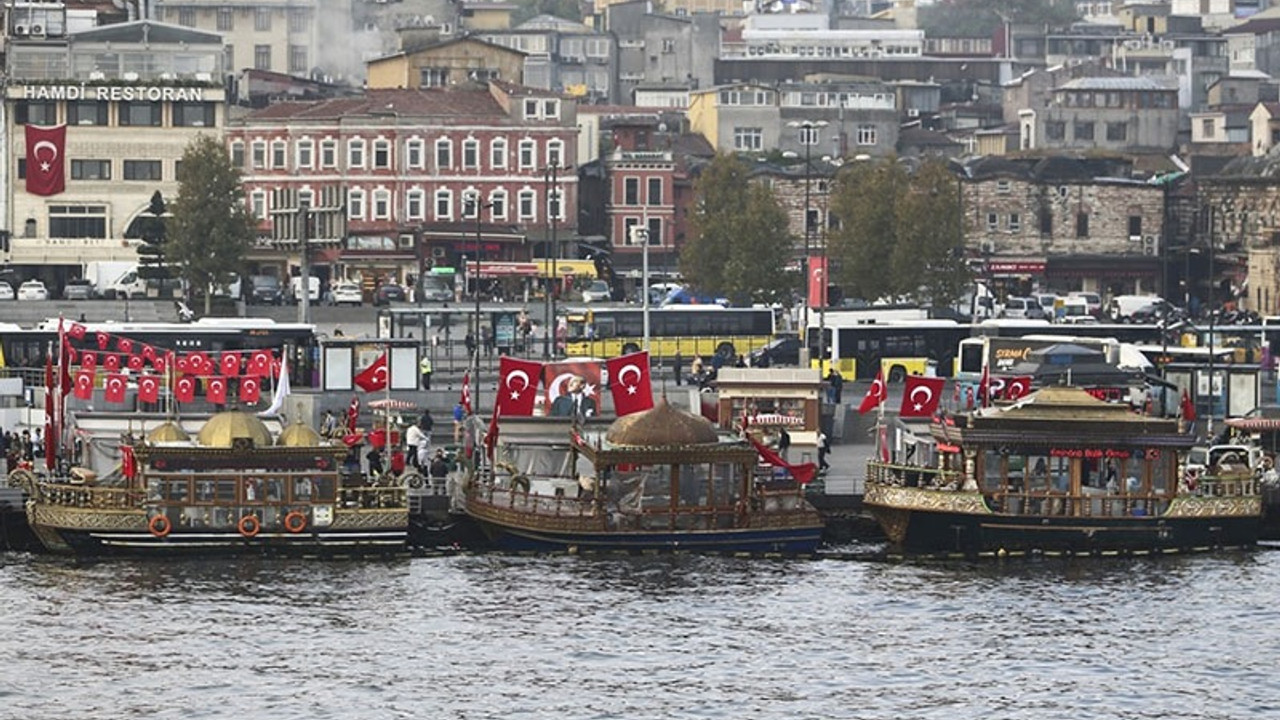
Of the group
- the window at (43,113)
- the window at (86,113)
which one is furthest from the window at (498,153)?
the window at (43,113)

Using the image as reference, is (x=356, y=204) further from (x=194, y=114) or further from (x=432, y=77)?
(x=432, y=77)

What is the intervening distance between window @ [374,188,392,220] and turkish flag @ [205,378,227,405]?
63.2 m

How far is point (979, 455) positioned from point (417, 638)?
15.4 meters

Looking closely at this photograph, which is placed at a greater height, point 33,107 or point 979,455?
point 33,107

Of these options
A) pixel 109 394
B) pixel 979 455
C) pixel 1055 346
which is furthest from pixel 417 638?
pixel 1055 346

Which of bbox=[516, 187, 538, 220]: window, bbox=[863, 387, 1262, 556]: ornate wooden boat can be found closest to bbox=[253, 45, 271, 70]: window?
bbox=[516, 187, 538, 220]: window

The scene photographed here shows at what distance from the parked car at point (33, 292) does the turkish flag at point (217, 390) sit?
42534 millimetres

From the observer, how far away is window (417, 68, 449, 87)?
545ft

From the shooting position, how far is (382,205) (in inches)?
6024

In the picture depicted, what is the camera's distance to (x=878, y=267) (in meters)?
134

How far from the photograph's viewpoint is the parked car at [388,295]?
135375mm

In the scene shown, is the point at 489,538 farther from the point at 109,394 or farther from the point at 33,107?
the point at 33,107

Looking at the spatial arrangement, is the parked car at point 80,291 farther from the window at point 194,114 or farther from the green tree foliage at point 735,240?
the green tree foliage at point 735,240

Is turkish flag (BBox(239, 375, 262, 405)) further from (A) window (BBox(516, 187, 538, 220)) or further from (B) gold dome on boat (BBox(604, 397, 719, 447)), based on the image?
(A) window (BBox(516, 187, 538, 220))
